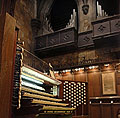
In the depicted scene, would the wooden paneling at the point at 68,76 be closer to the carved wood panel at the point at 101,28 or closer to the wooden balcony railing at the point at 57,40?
the wooden balcony railing at the point at 57,40

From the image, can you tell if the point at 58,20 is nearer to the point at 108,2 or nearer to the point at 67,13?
the point at 67,13

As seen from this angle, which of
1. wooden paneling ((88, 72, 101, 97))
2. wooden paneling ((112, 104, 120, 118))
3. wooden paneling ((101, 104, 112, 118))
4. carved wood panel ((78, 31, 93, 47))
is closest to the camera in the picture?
wooden paneling ((112, 104, 120, 118))

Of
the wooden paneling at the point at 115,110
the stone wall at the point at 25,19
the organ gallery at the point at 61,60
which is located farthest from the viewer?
the stone wall at the point at 25,19

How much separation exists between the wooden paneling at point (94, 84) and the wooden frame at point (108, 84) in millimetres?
201

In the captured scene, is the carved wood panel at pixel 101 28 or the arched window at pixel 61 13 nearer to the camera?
the carved wood panel at pixel 101 28

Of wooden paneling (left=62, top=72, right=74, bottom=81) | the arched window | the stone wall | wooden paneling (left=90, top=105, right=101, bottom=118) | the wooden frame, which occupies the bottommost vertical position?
wooden paneling (left=90, top=105, right=101, bottom=118)

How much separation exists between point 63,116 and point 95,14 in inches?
278

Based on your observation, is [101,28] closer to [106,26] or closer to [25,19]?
[106,26]

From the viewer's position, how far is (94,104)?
740 centimetres

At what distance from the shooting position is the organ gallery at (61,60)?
2463 millimetres

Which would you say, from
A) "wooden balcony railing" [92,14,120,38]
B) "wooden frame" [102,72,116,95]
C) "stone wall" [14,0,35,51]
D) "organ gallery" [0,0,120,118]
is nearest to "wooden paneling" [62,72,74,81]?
"organ gallery" [0,0,120,118]

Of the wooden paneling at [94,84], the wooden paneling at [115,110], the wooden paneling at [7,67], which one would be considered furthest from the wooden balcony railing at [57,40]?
the wooden paneling at [7,67]

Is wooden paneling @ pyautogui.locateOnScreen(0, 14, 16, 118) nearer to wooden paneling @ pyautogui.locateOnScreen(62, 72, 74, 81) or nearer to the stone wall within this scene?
wooden paneling @ pyautogui.locateOnScreen(62, 72, 74, 81)

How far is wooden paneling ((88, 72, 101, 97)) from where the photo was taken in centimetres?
760
